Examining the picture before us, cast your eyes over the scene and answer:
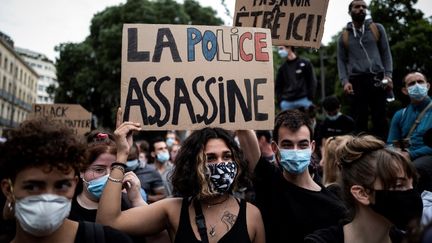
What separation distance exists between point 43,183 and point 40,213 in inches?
6.1

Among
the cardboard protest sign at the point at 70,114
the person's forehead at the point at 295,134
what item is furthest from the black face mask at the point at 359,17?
the cardboard protest sign at the point at 70,114

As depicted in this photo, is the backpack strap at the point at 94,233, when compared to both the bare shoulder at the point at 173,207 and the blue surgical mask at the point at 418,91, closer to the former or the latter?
the bare shoulder at the point at 173,207

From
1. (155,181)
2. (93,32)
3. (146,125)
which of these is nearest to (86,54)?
(93,32)

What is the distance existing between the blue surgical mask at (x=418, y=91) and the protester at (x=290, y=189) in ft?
6.73

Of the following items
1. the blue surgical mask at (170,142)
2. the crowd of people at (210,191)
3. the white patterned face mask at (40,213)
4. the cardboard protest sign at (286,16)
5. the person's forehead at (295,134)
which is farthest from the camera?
the blue surgical mask at (170,142)

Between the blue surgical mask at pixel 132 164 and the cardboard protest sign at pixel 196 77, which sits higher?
the cardboard protest sign at pixel 196 77

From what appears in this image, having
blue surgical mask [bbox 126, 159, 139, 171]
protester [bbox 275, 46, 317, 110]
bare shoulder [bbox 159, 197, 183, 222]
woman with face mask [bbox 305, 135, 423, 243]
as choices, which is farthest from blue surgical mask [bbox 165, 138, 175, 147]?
woman with face mask [bbox 305, 135, 423, 243]

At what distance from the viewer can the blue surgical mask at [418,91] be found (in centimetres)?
480

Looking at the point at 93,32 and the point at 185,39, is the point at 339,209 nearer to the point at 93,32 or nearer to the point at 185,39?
the point at 185,39

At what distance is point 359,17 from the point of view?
5.64 metres

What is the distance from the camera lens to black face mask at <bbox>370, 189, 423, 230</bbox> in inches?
96.3

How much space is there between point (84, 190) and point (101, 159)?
26cm

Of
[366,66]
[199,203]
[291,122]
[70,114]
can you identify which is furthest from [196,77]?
[70,114]

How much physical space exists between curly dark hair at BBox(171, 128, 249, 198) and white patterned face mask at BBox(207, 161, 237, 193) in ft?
0.13
